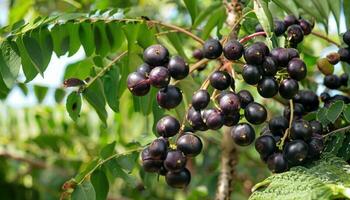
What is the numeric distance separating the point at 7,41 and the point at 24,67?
0.10 metres

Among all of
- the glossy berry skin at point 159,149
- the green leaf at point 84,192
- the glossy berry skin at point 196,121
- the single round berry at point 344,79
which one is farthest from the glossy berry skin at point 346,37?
the green leaf at point 84,192

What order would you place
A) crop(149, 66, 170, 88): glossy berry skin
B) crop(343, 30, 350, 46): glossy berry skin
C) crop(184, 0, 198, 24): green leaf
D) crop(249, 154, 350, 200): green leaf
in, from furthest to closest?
crop(184, 0, 198, 24): green leaf < crop(343, 30, 350, 46): glossy berry skin < crop(149, 66, 170, 88): glossy berry skin < crop(249, 154, 350, 200): green leaf

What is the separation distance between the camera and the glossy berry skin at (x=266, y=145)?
67.5 inches

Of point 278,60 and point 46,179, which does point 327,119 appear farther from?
point 46,179

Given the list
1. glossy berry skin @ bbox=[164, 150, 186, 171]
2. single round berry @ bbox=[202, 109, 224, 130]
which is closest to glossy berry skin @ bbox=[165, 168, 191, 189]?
glossy berry skin @ bbox=[164, 150, 186, 171]

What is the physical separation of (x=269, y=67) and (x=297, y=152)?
23cm

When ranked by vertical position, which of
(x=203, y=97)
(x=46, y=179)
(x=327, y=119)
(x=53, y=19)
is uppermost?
(x=53, y=19)

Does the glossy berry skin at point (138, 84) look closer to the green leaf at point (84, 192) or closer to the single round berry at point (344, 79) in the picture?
the green leaf at point (84, 192)

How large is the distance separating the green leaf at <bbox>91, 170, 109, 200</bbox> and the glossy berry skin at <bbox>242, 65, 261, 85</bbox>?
0.64m

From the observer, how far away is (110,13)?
217 centimetres

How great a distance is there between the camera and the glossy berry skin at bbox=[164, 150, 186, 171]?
5.60 feet

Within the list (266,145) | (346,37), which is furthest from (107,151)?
(346,37)

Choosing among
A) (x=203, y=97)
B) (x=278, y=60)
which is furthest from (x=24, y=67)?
(x=278, y=60)

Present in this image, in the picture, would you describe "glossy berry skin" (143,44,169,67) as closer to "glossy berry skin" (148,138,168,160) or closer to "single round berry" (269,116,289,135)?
"glossy berry skin" (148,138,168,160)
